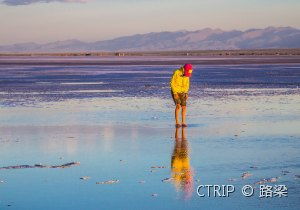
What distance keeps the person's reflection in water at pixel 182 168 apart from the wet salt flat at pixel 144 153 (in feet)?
0.05

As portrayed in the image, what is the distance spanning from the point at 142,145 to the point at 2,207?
4.96 m

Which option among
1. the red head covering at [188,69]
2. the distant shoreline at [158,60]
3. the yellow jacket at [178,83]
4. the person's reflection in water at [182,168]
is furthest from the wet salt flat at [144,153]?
the distant shoreline at [158,60]

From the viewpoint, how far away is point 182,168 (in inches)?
418

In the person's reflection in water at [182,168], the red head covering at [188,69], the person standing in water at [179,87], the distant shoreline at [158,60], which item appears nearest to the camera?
the person's reflection in water at [182,168]

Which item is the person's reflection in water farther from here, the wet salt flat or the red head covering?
the red head covering

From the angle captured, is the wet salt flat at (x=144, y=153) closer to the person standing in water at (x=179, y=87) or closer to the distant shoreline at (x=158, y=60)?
the person standing in water at (x=179, y=87)

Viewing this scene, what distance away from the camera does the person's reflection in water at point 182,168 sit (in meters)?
9.23

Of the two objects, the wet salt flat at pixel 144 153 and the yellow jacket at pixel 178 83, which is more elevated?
the yellow jacket at pixel 178 83

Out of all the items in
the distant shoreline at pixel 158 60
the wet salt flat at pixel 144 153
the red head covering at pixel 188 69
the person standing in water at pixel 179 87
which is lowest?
the distant shoreline at pixel 158 60

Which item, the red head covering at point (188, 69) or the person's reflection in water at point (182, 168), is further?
the red head covering at point (188, 69)

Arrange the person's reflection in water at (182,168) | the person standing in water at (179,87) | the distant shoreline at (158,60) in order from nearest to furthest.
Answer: the person's reflection in water at (182,168), the person standing in water at (179,87), the distant shoreline at (158,60)

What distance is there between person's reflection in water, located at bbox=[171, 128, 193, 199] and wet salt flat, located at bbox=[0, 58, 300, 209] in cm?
1

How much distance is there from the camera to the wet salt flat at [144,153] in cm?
871

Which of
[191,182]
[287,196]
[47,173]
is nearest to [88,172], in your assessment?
[47,173]
